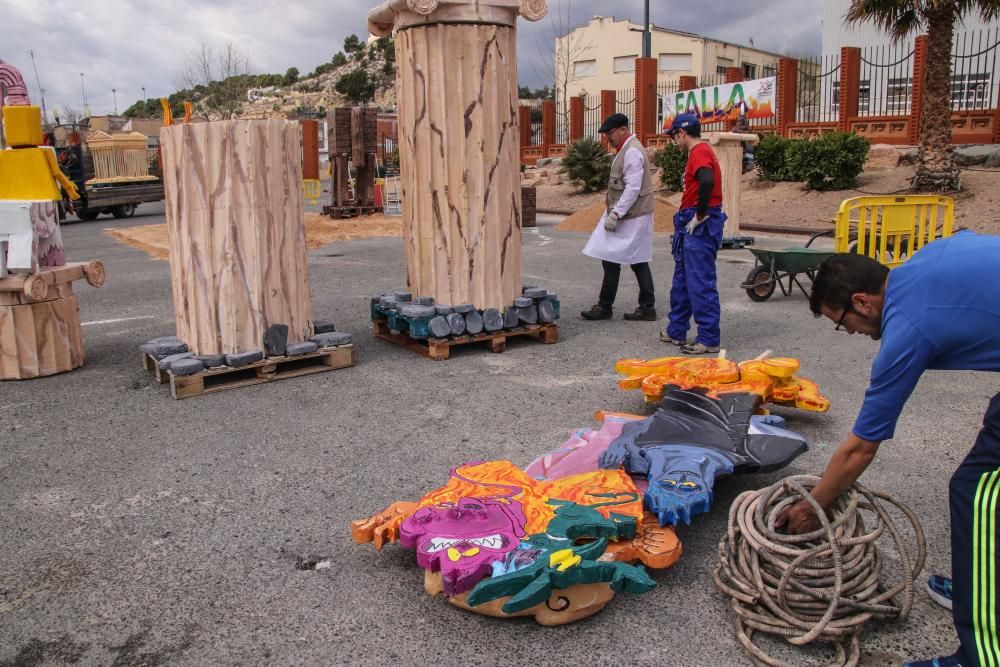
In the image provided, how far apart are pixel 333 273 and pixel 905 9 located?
38.0 feet

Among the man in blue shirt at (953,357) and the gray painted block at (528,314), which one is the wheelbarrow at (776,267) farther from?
the man in blue shirt at (953,357)

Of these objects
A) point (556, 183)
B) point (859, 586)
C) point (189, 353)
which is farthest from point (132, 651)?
point (556, 183)

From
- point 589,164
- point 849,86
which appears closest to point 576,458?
Answer: point 849,86

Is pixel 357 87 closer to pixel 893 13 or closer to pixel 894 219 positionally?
pixel 893 13

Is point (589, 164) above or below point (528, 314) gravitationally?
above

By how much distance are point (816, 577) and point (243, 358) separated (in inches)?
160

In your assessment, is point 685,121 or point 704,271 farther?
point 685,121

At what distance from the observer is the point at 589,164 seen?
930 inches

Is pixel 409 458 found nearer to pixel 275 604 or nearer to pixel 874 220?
A: pixel 275 604

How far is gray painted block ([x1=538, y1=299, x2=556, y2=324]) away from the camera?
6559mm

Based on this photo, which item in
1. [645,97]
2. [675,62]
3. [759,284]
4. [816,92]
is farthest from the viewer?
[675,62]

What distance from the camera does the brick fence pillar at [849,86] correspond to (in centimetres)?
2027

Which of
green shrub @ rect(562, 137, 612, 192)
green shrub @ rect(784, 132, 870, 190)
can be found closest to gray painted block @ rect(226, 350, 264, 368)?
green shrub @ rect(784, 132, 870, 190)

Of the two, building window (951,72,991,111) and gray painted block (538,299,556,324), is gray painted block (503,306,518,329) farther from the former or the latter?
building window (951,72,991,111)
